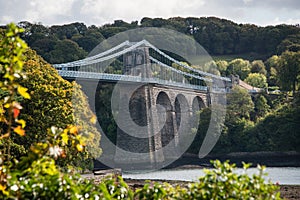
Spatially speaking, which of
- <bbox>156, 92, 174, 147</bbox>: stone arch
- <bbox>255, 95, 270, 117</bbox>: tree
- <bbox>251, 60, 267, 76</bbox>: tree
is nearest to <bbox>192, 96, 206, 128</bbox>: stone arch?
<bbox>156, 92, 174, 147</bbox>: stone arch

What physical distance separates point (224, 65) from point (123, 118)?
29.7 m

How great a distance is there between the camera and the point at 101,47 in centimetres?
5944

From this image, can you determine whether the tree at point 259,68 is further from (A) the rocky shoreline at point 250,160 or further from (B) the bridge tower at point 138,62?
(B) the bridge tower at point 138,62

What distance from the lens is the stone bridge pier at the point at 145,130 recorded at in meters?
45.3

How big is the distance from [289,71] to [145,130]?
13711 millimetres

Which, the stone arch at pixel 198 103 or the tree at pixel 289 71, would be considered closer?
the tree at pixel 289 71

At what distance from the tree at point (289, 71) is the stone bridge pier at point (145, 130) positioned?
9282 millimetres

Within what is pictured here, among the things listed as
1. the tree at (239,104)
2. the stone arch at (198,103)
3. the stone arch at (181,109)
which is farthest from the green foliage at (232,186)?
the stone arch at (198,103)

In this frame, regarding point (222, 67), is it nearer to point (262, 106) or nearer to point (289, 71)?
point (262, 106)

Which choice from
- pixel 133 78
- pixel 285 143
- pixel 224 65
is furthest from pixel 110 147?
pixel 224 65

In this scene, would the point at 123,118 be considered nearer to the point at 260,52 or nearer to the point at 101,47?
the point at 101,47

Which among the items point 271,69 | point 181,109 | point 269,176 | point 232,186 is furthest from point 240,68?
point 232,186

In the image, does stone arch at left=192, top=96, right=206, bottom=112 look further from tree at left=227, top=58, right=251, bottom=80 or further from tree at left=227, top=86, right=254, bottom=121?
tree at left=227, top=58, right=251, bottom=80

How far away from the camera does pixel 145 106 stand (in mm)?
46688
